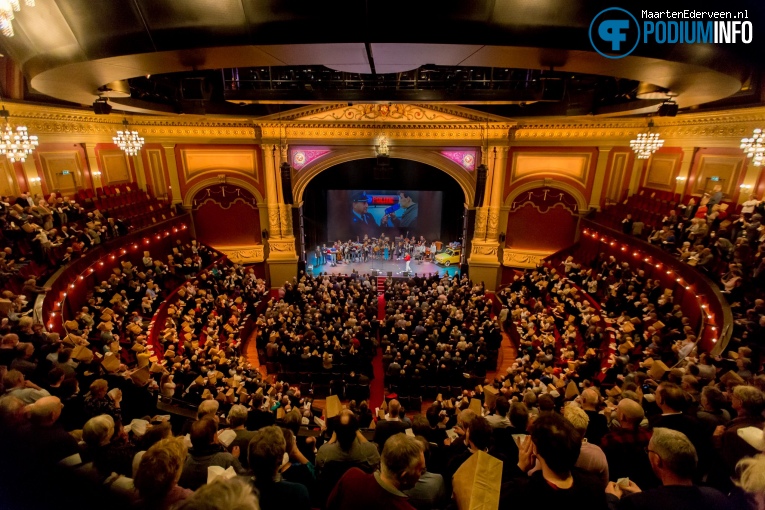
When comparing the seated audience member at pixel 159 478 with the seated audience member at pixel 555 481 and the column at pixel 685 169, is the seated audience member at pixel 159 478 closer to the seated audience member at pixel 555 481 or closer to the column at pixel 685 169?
the seated audience member at pixel 555 481

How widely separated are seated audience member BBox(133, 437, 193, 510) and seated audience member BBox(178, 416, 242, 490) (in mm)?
581

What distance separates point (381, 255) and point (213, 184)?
7.94 m

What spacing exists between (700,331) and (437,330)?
543cm

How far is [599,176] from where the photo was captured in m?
14.3

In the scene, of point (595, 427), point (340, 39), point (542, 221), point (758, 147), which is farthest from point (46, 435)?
point (542, 221)

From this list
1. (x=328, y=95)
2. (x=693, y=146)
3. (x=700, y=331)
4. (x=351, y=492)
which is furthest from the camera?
(x=693, y=146)

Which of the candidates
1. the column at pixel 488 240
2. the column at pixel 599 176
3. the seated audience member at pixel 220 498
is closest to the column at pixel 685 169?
the column at pixel 599 176

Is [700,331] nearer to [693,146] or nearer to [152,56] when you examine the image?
[693,146]

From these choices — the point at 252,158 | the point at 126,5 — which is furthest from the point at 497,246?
the point at 126,5

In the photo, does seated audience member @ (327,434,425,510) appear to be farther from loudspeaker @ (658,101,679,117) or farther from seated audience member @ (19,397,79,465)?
loudspeaker @ (658,101,679,117)

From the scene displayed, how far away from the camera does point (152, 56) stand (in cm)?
387

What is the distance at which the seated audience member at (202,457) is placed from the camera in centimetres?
254

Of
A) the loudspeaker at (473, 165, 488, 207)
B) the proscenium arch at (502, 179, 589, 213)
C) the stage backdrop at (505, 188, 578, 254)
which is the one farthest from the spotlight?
the stage backdrop at (505, 188, 578, 254)

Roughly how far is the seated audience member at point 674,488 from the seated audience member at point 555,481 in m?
0.21
